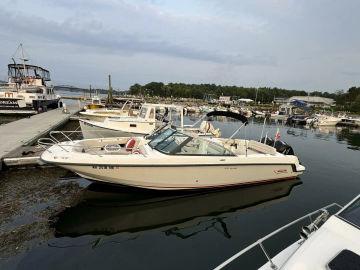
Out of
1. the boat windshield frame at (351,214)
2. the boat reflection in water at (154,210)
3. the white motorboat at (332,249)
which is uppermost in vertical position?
the boat windshield frame at (351,214)

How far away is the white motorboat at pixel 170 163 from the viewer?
27.8 ft

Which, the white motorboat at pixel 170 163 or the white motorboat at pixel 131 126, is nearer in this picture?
the white motorboat at pixel 170 163

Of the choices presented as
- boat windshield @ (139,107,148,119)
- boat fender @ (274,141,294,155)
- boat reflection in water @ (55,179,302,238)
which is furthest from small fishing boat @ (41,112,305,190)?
boat windshield @ (139,107,148,119)

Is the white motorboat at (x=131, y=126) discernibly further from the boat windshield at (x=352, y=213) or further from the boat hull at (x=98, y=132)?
the boat windshield at (x=352, y=213)

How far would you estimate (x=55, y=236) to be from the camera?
6.82 metres

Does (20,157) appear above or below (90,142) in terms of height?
below

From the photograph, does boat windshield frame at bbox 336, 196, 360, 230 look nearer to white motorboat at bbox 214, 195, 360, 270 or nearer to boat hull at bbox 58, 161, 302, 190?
white motorboat at bbox 214, 195, 360, 270

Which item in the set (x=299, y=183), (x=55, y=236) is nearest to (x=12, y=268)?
(x=55, y=236)

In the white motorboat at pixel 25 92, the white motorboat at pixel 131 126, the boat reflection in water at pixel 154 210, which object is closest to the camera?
the boat reflection in water at pixel 154 210

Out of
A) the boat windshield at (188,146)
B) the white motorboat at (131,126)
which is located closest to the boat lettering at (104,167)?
the boat windshield at (188,146)

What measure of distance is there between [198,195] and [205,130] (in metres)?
5.28

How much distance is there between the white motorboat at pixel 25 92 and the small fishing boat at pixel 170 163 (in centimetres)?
2275

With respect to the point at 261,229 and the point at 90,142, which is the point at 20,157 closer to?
the point at 90,142

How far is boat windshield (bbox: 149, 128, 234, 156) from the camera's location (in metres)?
9.12
